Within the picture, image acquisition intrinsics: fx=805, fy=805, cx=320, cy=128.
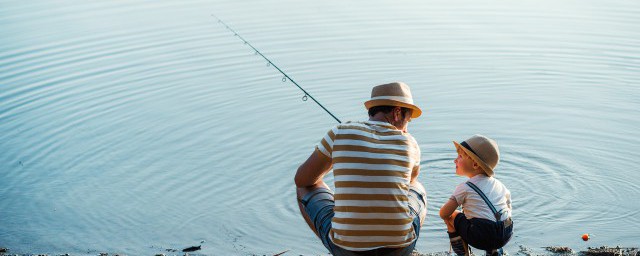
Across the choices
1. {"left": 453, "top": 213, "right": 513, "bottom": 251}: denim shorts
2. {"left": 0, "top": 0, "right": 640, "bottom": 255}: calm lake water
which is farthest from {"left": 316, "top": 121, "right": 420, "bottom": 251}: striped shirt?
{"left": 0, "top": 0, "right": 640, "bottom": 255}: calm lake water

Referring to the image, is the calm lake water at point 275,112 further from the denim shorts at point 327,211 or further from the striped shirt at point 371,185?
→ the striped shirt at point 371,185

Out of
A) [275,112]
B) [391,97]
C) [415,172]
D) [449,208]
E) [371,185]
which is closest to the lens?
[371,185]

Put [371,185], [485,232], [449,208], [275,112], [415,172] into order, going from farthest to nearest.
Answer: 1. [275,112]
2. [449,208]
3. [485,232]
4. [415,172]
5. [371,185]

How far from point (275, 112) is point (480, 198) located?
171 inches

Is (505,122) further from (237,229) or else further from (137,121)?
(137,121)

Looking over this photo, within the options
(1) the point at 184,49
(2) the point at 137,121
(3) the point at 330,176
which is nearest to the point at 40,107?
(2) the point at 137,121

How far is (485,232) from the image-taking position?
395 centimetres

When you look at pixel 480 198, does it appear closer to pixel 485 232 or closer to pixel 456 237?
pixel 485 232

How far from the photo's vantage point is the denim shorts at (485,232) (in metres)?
3.95

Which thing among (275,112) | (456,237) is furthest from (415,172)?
(275,112)

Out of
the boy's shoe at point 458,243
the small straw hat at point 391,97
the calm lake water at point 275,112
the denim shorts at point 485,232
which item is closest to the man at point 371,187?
the small straw hat at point 391,97

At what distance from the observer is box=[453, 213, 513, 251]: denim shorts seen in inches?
155

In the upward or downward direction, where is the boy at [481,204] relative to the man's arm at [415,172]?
downward

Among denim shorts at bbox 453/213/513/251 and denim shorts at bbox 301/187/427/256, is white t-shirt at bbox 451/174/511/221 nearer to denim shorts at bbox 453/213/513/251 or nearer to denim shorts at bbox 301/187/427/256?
denim shorts at bbox 453/213/513/251
